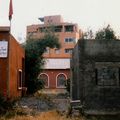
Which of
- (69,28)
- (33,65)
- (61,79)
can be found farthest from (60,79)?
(69,28)

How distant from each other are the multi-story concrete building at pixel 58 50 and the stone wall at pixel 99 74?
22.9 meters

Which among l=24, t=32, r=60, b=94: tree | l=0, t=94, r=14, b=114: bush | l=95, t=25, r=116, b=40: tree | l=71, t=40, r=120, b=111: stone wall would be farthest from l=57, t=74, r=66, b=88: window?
l=71, t=40, r=120, b=111: stone wall

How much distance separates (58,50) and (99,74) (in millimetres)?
74483

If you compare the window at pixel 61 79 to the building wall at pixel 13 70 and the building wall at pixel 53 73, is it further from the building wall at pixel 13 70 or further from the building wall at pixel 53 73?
the building wall at pixel 13 70

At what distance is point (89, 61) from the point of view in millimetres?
18188

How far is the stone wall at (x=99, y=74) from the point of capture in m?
Answer: 18.1

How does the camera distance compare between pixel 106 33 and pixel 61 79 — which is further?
pixel 61 79

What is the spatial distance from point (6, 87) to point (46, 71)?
33472 millimetres

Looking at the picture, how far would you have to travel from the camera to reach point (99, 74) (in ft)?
59.4

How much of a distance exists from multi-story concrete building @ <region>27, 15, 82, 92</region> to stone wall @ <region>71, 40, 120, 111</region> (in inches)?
903

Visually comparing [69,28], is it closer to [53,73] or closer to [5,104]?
[53,73]

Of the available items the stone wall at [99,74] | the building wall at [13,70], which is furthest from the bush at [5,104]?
the building wall at [13,70]

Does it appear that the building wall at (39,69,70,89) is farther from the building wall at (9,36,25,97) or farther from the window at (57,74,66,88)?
the building wall at (9,36,25,97)

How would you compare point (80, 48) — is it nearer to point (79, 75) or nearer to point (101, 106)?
point (79, 75)
